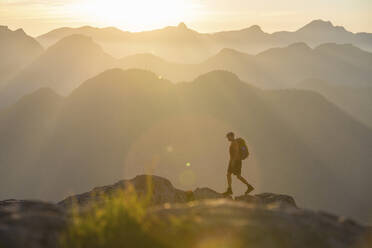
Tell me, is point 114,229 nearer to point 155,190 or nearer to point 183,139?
point 155,190

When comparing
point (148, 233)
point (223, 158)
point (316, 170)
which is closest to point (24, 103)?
point (223, 158)

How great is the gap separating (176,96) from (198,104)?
26.6 feet

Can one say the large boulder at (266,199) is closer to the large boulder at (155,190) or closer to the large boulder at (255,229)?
the large boulder at (155,190)

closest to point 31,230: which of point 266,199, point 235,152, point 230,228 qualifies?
point 230,228

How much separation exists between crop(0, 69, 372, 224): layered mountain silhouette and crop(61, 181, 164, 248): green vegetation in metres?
86.8

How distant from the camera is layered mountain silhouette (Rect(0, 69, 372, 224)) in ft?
328

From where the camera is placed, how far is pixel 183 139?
112938 mm

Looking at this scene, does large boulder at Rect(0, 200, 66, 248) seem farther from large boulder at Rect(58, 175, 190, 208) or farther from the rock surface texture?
large boulder at Rect(58, 175, 190, 208)

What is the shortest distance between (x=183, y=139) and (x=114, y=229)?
353 ft

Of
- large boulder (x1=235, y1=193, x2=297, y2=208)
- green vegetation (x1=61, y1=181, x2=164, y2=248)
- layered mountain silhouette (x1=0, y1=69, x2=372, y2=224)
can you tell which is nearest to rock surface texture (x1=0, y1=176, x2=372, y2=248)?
green vegetation (x1=61, y1=181, x2=164, y2=248)

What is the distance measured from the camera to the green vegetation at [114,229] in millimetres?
5184

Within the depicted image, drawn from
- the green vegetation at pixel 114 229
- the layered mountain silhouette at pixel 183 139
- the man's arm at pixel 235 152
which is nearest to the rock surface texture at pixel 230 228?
the green vegetation at pixel 114 229

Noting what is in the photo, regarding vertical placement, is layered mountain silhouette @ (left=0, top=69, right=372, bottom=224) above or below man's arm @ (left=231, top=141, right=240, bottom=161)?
above

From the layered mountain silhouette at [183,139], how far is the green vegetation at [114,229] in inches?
3418
